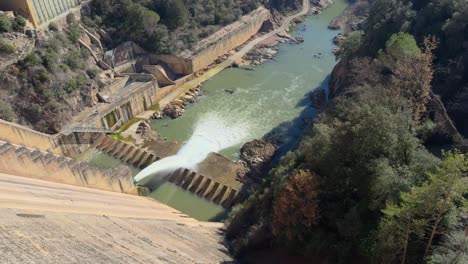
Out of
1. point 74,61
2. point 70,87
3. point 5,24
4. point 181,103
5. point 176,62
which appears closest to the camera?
point 5,24

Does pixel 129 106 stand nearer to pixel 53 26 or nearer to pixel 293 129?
pixel 53 26

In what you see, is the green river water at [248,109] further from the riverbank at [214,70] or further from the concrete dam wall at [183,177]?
the riverbank at [214,70]

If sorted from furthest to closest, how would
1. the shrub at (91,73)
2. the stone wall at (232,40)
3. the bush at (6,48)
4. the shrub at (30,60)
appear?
Answer: the stone wall at (232,40) → the shrub at (91,73) → the shrub at (30,60) → the bush at (6,48)

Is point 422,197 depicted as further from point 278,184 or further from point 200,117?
point 200,117

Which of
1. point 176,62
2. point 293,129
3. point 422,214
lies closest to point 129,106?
point 176,62

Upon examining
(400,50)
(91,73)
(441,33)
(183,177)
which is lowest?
(183,177)

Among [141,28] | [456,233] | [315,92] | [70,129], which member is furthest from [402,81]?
[141,28]

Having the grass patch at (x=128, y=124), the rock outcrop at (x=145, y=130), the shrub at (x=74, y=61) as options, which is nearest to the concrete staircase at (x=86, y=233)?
the rock outcrop at (x=145, y=130)

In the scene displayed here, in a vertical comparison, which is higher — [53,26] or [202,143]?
[53,26]
